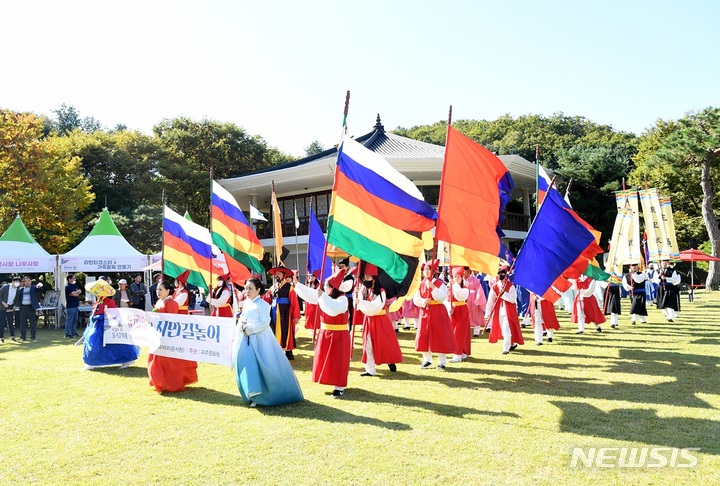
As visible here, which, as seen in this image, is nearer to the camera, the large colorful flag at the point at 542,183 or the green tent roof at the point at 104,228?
the large colorful flag at the point at 542,183

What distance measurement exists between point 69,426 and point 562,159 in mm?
35161

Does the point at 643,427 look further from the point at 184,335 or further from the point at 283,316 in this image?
the point at 283,316

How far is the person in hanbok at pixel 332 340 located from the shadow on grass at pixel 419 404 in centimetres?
28

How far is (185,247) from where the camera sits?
1148cm

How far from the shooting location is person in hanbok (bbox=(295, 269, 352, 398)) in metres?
7.52

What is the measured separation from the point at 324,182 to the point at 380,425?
80.9 ft

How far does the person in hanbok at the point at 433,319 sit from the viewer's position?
9477mm

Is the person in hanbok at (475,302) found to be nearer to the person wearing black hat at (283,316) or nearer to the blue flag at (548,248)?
the person wearing black hat at (283,316)

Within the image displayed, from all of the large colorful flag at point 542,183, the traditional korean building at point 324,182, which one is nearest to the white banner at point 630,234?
the large colorful flag at point 542,183

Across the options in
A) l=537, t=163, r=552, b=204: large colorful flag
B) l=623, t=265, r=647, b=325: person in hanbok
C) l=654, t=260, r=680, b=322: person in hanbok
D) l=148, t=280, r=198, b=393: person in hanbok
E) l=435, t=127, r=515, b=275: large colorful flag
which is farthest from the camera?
l=654, t=260, r=680, b=322: person in hanbok

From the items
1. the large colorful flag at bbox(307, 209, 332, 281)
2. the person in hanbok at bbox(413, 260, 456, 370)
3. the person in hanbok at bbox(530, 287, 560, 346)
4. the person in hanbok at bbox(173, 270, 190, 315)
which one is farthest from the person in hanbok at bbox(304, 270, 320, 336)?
the person in hanbok at bbox(530, 287, 560, 346)

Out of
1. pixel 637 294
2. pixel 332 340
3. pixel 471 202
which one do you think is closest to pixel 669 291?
pixel 637 294

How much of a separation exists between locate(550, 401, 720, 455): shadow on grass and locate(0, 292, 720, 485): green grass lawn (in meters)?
0.02

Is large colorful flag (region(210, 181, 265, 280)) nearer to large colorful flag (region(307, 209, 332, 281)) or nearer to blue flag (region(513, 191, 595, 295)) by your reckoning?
large colorful flag (region(307, 209, 332, 281))
